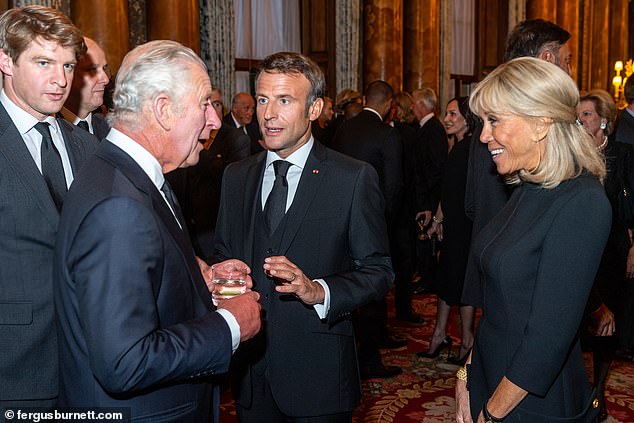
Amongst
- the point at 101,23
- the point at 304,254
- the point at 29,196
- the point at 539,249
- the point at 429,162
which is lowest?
the point at 429,162

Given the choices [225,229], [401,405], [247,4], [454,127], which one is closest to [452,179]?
[454,127]

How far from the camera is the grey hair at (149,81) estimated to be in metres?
1.64

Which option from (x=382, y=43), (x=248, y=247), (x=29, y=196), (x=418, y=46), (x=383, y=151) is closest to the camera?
(x=29, y=196)

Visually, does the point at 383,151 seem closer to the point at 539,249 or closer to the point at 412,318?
the point at 412,318

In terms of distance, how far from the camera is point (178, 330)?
154cm

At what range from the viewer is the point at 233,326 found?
5.41 feet

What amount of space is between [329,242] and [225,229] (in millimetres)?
439

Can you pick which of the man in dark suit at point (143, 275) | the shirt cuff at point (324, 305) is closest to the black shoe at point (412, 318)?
the shirt cuff at point (324, 305)

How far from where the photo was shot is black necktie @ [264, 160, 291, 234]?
233cm

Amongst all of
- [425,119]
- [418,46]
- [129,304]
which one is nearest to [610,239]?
[129,304]

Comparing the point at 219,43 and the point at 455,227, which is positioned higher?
the point at 219,43

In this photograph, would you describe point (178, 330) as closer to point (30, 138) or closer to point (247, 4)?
point (30, 138)

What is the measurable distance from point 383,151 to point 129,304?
13.0ft

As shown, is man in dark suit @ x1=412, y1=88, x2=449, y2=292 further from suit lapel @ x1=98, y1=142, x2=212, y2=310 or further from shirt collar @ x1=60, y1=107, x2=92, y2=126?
suit lapel @ x1=98, y1=142, x2=212, y2=310
